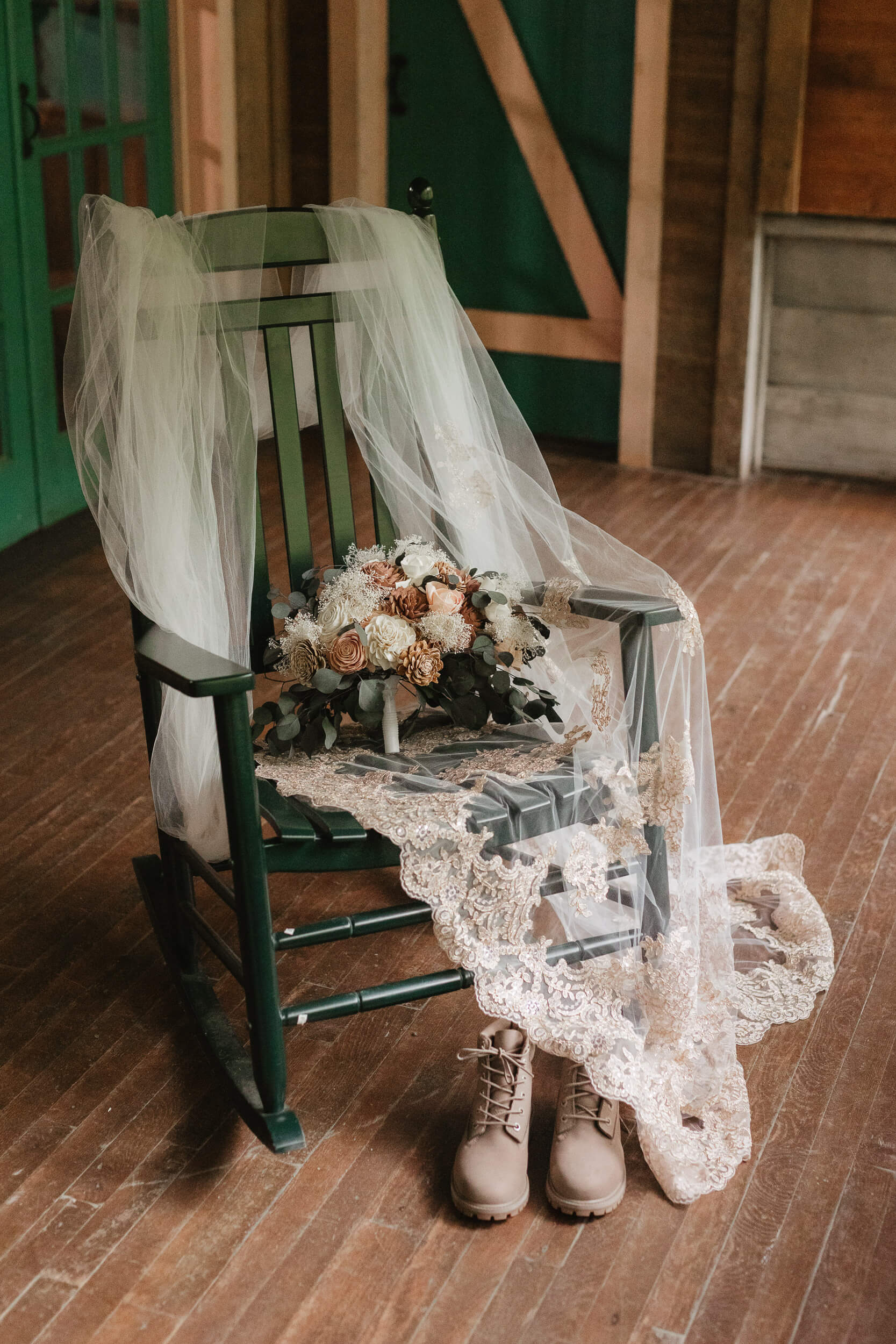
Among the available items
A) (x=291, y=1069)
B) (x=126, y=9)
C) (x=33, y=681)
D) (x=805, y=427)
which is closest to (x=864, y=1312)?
(x=291, y=1069)

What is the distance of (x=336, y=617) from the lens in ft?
6.21

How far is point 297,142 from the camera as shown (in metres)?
4.92

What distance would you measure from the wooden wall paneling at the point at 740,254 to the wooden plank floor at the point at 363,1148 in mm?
1847

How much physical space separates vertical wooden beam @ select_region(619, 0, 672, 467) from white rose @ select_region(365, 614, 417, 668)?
297 cm

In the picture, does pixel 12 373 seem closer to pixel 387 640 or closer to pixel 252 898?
pixel 387 640

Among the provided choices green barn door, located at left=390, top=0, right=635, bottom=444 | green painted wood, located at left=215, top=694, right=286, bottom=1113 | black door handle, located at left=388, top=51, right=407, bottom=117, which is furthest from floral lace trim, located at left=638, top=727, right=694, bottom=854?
black door handle, located at left=388, top=51, right=407, bottom=117

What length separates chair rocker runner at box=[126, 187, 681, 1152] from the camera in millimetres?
1656

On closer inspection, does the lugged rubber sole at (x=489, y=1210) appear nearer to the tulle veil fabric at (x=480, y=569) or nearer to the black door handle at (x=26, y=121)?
the tulle veil fabric at (x=480, y=569)

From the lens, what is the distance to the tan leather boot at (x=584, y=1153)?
1699 millimetres

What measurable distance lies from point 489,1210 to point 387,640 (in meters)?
0.72

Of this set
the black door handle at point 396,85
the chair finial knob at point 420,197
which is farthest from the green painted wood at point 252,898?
the black door handle at point 396,85

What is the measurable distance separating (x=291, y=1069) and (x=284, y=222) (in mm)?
1207

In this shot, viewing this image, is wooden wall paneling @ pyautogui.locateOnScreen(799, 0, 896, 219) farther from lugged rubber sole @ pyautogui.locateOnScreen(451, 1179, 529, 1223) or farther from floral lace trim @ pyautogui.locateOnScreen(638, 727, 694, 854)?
lugged rubber sole @ pyautogui.locateOnScreen(451, 1179, 529, 1223)

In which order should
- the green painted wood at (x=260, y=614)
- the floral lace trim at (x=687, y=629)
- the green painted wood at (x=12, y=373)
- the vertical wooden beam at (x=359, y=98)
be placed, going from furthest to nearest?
the vertical wooden beam at (x=359, y=98) → the green painted wood at (x=12, y=373) → the green painted wood at (x=260, y=614) → the floral lace trim at (x=687, y=629)
